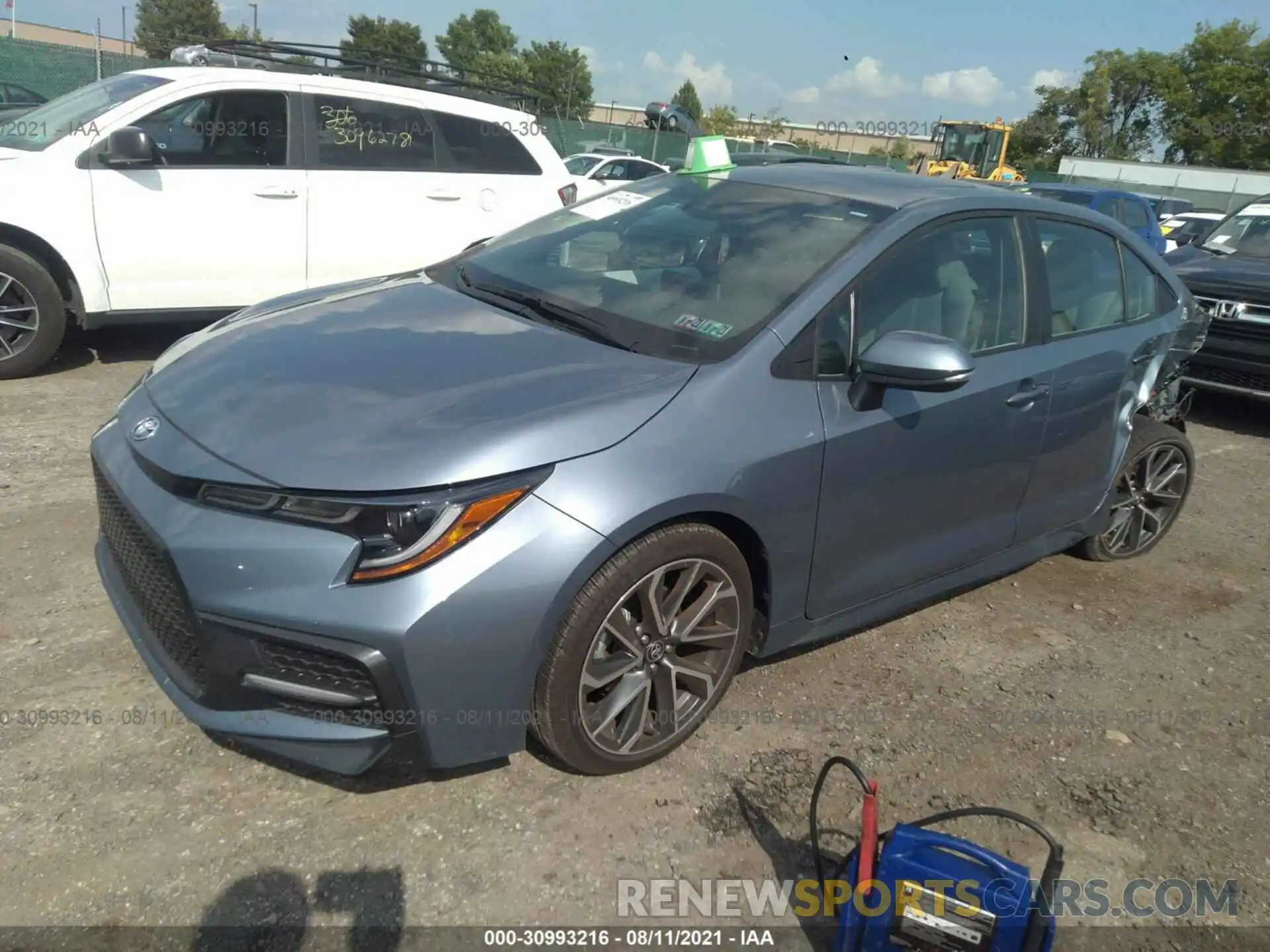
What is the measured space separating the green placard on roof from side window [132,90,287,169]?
321cm

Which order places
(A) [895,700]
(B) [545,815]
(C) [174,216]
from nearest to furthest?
(B) [545,815]
(A) [895,700]
(C) [174,216]

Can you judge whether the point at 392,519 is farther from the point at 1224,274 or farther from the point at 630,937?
the point at 1224,274

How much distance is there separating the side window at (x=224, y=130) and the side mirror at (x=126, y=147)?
23cm

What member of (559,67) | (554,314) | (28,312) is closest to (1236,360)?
(554,314)

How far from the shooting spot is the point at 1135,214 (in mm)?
12898

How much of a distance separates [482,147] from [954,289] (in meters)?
4.60

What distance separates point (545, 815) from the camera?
2.55 meters

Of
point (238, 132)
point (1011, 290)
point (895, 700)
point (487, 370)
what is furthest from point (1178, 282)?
point (238, 132)

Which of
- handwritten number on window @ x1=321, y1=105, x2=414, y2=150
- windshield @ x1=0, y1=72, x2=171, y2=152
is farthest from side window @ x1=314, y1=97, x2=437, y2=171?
windshield @ x1=0, y1=72, x2=171, y2=152

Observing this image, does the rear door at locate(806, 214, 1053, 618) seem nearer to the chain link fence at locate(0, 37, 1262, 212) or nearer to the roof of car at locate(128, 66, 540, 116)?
the chain link fence at locate(0, 37, 1262, 212)

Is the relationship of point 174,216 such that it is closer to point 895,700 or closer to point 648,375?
point 648,375

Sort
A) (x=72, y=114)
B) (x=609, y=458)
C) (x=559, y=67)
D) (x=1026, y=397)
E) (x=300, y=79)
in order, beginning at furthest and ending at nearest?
(x=559, y=67) → (x=300, y=79) → (x=72, y=114) → (x=1026, y=397) → (x=609, y=458)

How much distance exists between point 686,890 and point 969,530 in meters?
1.67

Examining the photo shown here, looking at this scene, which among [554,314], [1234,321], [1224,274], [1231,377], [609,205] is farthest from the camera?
[1224,274]
